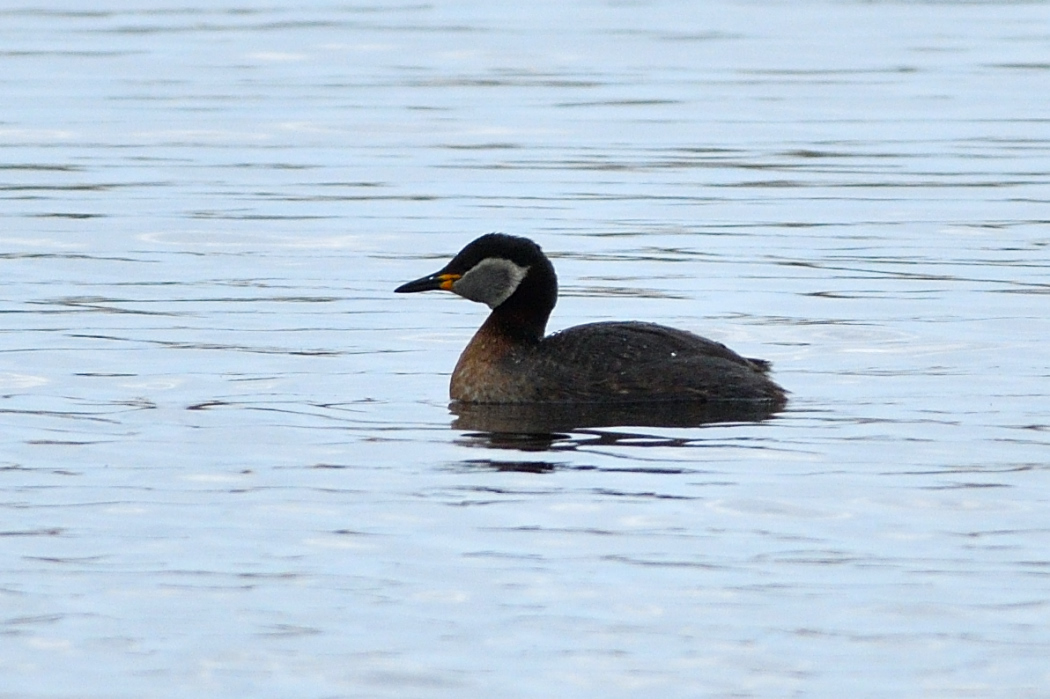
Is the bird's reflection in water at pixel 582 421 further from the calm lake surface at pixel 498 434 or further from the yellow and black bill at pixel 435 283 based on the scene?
the yellow and black bill at pixel 435 283

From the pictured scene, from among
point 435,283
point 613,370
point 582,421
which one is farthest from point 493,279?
point 582,421

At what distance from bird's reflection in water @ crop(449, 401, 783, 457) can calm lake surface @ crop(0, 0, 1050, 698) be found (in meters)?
0.10

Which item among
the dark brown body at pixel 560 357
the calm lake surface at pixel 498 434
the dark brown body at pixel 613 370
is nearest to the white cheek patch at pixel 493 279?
the dark brown body at pixel 560 357

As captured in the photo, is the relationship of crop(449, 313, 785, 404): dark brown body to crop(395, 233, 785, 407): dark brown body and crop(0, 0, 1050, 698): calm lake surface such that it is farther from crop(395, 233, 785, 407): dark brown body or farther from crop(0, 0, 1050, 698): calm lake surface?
crop(0, 0, 1050, 698): calm lake surface

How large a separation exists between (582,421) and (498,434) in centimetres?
51

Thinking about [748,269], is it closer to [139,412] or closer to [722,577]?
[139,412]

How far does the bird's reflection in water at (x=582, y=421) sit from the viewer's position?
10797 mm

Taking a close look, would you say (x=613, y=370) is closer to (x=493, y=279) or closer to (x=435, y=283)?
(x=493, y=279)

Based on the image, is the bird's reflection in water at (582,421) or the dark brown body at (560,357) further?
the dark brown body at (560,357)

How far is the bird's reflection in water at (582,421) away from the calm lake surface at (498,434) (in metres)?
0.10

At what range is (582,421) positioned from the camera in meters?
11.4

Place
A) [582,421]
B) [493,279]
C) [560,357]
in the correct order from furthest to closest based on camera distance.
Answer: [493,279] < [560,357] < [582,421]

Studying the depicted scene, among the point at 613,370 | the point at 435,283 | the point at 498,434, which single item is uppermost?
the point at 435,283

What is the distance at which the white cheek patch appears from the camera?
12305mm
